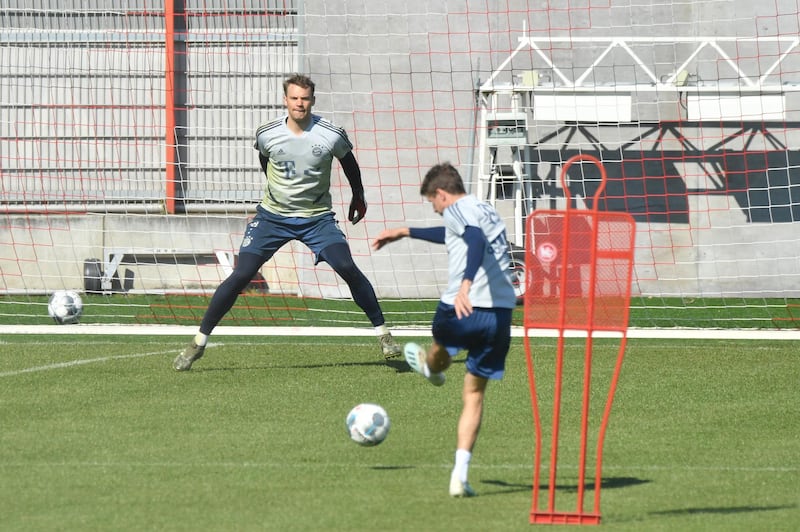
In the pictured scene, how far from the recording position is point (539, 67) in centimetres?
1819

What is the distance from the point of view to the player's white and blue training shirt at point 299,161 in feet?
33.4

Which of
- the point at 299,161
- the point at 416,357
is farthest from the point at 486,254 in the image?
the point at 299,161

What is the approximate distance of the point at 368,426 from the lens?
7.25 meters

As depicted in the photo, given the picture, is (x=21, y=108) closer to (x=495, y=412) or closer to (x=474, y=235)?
(x=495, y=412)

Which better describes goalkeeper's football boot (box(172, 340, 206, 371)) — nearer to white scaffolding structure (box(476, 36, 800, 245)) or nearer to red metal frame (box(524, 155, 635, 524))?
red metal frame (box(524, 155, 635, 524))

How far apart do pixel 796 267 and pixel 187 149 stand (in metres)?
8.57

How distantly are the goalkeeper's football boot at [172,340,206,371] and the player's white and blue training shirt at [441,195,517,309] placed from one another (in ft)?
13.6

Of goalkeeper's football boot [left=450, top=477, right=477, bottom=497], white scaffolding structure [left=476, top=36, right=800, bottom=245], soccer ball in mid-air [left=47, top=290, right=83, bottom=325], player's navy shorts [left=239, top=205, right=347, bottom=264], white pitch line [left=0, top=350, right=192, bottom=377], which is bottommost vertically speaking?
goalkeeper's football boot [left=450, top=477, right=477, bottom=497]

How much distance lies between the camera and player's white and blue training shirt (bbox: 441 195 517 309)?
655 cm

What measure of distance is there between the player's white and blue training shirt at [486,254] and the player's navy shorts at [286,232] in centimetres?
376

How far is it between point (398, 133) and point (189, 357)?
8128 mm

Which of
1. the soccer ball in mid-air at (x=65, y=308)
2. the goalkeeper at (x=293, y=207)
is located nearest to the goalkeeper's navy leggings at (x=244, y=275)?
the goalkeeper at (x=293, y=207)

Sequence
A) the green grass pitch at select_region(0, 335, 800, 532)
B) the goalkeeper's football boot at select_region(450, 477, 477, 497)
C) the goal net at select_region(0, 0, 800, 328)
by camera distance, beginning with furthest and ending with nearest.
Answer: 1. the goal net at select_region(0, 0, 800, 328)
2. the goalkeeper's football boot at select_region(450, 477, 477, 497)
3. the green grass pitch at select_region(0, 335, 800, 532)

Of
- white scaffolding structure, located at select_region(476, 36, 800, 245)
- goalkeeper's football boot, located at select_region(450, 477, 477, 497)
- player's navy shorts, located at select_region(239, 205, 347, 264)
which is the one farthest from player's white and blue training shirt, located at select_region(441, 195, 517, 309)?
white scaffolding structure, located at select_region(476, 36, 800, 245)
